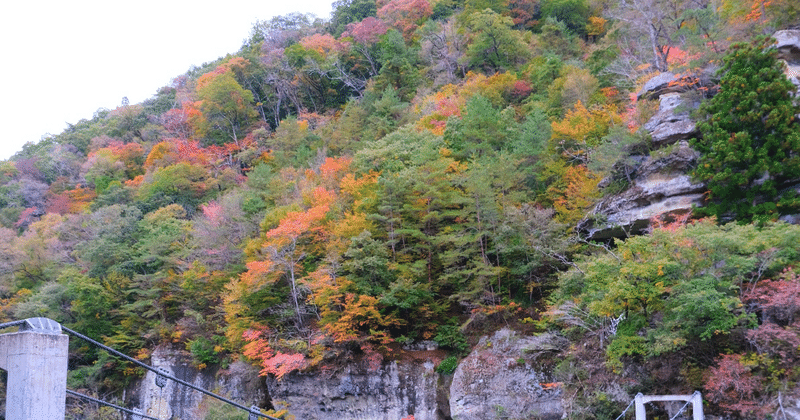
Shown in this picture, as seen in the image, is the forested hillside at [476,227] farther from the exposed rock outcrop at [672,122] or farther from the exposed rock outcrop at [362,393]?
the exposed rock outcrop at [362,393]

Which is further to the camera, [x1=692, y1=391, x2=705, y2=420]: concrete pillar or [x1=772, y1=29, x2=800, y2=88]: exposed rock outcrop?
[x1=772, y1=29, x2=800, y2=88]: exposed rock outcrop

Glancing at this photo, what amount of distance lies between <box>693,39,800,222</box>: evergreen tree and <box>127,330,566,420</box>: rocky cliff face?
688 centimetres

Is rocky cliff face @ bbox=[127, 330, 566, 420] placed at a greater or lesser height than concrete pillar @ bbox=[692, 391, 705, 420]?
lesser

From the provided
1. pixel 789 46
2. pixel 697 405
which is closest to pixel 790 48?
pixel 789 46

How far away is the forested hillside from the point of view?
13133mm

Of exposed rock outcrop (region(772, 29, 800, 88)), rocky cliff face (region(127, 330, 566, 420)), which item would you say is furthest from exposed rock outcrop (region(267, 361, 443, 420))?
exposed rock outcrop (region(772, 29, 800, 88))

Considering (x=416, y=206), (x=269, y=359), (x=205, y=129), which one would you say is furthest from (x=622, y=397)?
(x=205, y=129)

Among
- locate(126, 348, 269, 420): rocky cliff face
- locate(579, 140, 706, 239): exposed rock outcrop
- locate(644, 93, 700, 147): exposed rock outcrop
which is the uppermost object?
locate(644, 93, 700, 147): exposed rock outcrop

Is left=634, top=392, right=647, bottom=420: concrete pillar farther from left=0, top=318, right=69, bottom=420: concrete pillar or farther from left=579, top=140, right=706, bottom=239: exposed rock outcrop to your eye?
left=0, top=318, right=69, bottom=420: concrete pillar

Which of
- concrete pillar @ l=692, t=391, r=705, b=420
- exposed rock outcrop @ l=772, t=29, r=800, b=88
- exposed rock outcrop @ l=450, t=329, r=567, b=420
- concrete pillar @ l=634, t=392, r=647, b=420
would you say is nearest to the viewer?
concrete pillar @ l=692, t=391, r=705, b=420

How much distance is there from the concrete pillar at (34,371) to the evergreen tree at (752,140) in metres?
16.3

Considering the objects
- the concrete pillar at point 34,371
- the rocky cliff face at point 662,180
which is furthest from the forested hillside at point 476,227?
the concrete pillar at point 34,371

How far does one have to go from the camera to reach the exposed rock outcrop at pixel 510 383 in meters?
16.9

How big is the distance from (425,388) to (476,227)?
6.33 meters
